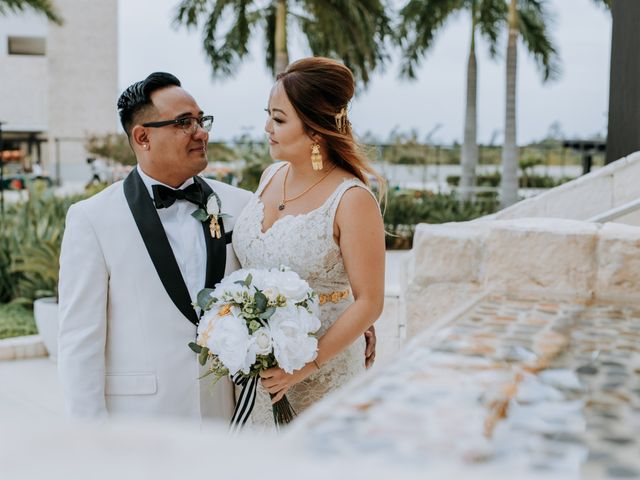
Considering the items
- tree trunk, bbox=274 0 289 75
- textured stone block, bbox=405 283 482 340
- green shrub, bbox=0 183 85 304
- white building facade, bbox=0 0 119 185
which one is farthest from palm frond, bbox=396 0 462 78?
white building facade, bbox=0 0 119 185

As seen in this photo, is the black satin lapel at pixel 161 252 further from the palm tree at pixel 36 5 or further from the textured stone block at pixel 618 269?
the palm tree at pixel 36 5

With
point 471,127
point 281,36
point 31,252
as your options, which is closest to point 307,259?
point 31,252

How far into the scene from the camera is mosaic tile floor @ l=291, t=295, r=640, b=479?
1264 millimetres

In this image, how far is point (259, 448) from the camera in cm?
102

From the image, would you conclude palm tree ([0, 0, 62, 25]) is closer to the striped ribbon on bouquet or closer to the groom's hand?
the groom's hand

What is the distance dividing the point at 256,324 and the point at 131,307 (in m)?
0.49

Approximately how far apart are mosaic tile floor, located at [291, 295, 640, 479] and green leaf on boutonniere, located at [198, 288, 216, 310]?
2.44 feet

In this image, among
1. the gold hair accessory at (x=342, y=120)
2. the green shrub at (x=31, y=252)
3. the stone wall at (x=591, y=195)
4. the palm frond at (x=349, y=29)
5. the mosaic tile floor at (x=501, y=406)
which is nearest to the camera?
the mosaic tile floor at (x=501, y=406)

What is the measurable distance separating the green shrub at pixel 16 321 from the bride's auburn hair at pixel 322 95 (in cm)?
611

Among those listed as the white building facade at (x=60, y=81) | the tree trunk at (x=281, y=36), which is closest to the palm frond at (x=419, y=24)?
the tree trunk at (x=281, y=36)

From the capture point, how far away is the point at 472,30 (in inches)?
853

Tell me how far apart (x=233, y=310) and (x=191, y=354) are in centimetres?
36

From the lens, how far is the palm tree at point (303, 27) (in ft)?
64.3

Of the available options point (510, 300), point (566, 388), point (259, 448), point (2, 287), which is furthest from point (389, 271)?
point (259, 448)
